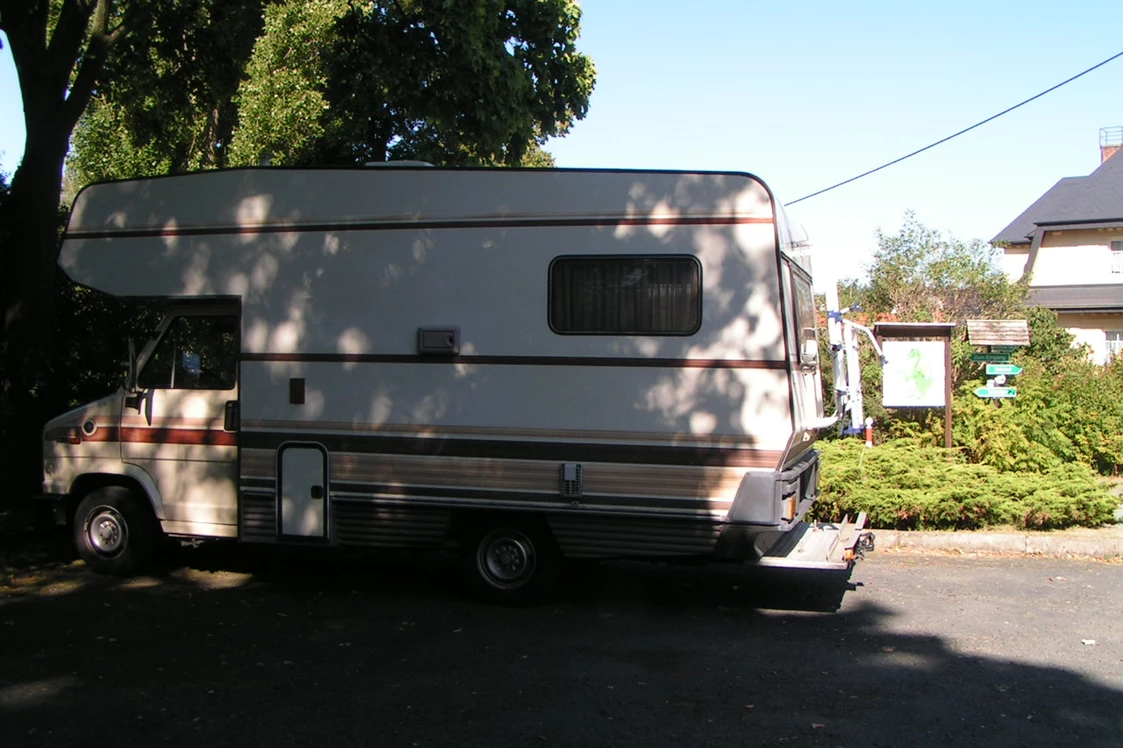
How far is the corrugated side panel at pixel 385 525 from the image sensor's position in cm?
755

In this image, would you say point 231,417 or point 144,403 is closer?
point 231,417

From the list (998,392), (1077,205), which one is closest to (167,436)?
(998,392)

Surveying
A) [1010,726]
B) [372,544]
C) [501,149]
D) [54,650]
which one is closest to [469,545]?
[372,544]

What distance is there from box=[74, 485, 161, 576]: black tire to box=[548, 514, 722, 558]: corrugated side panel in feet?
11.1

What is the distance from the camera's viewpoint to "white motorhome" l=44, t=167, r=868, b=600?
6.97 metres

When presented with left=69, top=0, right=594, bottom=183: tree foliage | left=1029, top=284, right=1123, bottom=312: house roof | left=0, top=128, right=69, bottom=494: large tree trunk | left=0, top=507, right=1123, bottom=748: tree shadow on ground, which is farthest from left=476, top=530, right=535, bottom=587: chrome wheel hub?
left=1029, top=284, right=1123, bottom=312: house roof

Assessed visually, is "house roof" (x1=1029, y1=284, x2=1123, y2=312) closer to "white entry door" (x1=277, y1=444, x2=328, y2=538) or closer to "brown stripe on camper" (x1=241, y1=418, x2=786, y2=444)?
"brown stripe on camper" (x1=241, y1=418, x2=786, y2=444)

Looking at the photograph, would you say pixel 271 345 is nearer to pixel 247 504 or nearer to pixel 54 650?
pixel 247 504

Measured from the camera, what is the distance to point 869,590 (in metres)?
8.03

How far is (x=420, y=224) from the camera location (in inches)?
297

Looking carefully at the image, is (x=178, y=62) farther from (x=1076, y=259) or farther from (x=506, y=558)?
(x=1076, y=259)

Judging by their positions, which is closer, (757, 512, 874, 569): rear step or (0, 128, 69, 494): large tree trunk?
(757, 512, 874, 569): rear step

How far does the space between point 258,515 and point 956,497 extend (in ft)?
20.5

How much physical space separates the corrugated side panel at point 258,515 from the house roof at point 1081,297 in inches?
1147
